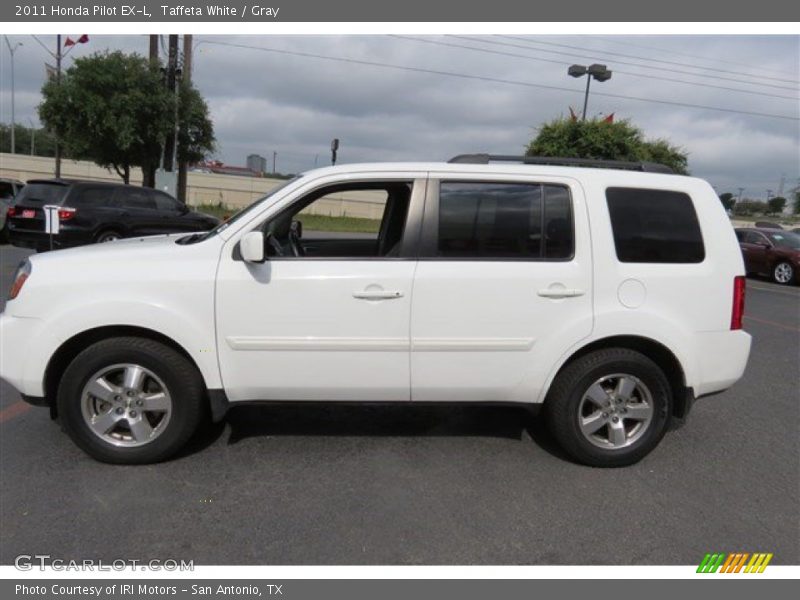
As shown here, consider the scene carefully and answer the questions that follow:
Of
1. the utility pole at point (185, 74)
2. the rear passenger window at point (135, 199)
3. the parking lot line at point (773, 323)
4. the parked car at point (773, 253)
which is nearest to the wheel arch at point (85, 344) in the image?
the parking lot line at point (773, 323)

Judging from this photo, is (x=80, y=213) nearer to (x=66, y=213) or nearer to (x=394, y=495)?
(x=66, y=213)

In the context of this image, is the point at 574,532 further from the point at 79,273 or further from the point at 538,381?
the point at 79,273

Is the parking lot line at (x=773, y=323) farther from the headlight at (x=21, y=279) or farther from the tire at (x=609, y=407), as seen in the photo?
the headlight at (x=21, y=279)

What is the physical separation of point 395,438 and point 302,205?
1696 mm

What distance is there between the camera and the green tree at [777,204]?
83562 millimetres

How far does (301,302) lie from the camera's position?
11.5 feet

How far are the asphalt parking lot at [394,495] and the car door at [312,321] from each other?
59 centimetres

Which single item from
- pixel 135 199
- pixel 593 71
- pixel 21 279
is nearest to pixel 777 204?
pixel 593 71

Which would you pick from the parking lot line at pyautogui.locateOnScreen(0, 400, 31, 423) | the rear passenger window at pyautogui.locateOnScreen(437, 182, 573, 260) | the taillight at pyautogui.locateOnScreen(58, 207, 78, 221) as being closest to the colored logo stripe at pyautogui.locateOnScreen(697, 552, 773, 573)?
the rear passenger window at pyautogui.locateOnScreen(437, 182, 573, 260)

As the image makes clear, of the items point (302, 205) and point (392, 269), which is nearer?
point (392, 269)

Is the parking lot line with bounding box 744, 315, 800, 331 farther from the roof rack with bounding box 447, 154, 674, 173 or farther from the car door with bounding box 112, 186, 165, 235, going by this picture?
the car door with bounding box 112, 186, 165, 235

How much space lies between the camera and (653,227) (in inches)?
148

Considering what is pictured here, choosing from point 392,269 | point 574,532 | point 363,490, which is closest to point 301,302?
point 392,269

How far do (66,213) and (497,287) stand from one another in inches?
464
